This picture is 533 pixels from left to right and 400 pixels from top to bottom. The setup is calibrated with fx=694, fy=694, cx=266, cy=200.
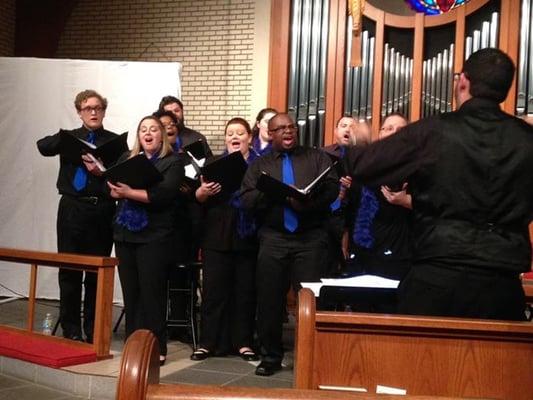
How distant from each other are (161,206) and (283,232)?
2.65ft

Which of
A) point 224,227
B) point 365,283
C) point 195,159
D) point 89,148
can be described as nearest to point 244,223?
point 224,227

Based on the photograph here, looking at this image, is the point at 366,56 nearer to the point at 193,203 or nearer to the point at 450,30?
the point at 450,30

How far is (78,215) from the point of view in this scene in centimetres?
481

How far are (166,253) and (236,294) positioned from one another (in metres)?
0.63

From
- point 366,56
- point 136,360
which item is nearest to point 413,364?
point 136,360

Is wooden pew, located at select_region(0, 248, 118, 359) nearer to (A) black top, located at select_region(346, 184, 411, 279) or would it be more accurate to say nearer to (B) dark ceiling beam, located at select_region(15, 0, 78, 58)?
(A) black top, located at select_region(346, 184, 411, 279)

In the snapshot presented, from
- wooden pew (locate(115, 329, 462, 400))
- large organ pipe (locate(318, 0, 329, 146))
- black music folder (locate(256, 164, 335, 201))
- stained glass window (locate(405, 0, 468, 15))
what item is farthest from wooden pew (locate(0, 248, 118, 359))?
stained glass window (locate(405, 0, 468, 15))

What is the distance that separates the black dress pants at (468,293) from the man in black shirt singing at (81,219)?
9.85ft

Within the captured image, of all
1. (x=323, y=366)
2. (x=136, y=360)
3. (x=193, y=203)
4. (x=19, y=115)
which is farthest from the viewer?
(x=19, y=115)

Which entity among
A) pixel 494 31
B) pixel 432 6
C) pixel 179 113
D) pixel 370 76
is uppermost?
pixel 432 6

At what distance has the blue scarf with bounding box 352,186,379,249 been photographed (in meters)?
4.10

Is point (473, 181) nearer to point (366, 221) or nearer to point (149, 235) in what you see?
point (366, 221)

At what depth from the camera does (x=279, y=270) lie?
4.27 meters

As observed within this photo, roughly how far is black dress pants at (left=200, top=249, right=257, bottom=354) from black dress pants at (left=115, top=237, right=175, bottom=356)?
1.10 ft
